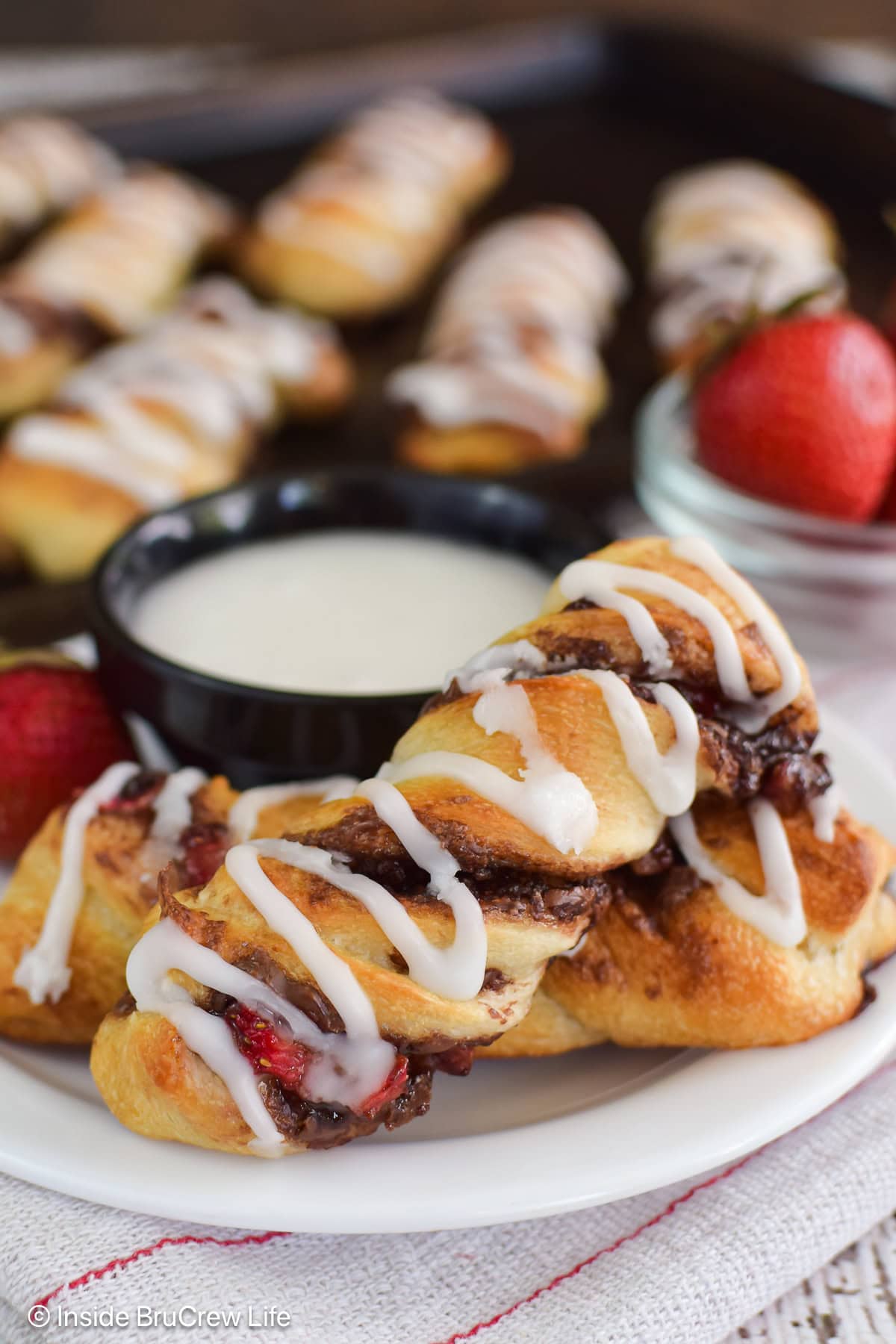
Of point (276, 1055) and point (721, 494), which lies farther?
point (721, 494)

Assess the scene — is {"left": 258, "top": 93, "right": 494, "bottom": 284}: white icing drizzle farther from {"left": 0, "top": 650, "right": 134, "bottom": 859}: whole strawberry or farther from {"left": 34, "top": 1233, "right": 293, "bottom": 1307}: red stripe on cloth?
{"left": 34, "top": 1233, "right": 293, "bottom": 1307}: red stripe on cloth

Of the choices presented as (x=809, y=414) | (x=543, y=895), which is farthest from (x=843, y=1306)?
(x=809, y=414)

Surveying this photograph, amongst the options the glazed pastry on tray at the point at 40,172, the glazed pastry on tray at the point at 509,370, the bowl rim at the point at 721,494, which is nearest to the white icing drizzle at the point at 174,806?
the bowl rim at the point at 721,494

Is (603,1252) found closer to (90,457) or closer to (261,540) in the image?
(261,540)

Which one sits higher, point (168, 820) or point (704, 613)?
point (704, 613)

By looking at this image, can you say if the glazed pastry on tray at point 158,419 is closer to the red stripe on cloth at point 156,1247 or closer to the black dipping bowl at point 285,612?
the black dipping bowl at point 285,612

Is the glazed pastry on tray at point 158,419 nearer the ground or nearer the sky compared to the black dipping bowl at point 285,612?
nearer the ground

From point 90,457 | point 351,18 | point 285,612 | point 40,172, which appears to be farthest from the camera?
point 351,18
